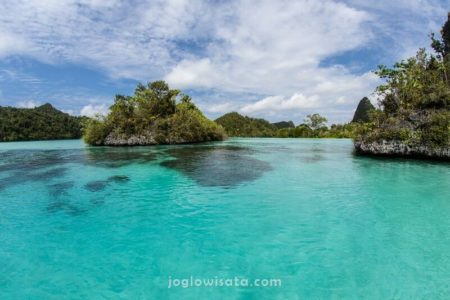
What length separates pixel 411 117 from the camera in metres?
22.1

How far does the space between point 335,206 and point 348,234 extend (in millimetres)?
2496

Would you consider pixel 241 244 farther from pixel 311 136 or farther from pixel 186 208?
pixel 311 136

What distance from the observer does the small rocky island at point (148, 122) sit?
45.2 metres

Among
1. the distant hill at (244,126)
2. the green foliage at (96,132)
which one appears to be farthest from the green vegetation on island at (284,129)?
the green foliage at (96,132)

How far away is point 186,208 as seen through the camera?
357 inches

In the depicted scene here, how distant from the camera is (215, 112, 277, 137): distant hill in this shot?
4347 inches

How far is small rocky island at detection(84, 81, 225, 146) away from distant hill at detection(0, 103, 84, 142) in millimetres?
40827

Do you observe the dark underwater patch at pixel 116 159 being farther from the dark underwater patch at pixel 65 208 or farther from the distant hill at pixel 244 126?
the distant hill at pixel 244 126

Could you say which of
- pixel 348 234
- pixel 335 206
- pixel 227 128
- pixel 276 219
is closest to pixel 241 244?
pixel 276 219

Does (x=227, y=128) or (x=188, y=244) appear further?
(x=227, y=128)

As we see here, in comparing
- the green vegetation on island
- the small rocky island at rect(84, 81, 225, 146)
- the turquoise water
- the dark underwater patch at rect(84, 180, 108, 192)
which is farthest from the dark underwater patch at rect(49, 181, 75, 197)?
the green vegetation on island

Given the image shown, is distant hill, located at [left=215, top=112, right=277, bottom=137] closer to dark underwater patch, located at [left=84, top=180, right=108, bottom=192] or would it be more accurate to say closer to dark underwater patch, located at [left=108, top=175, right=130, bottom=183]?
dark underwater patch, located at [left=108, top=175, right=130, bottom=183]

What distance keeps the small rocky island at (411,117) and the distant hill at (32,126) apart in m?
78.5

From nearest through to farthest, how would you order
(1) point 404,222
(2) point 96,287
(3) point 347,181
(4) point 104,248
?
(2) point 96,287, (4) point 104,248, (1) point 404,222, (3) point 347,181
